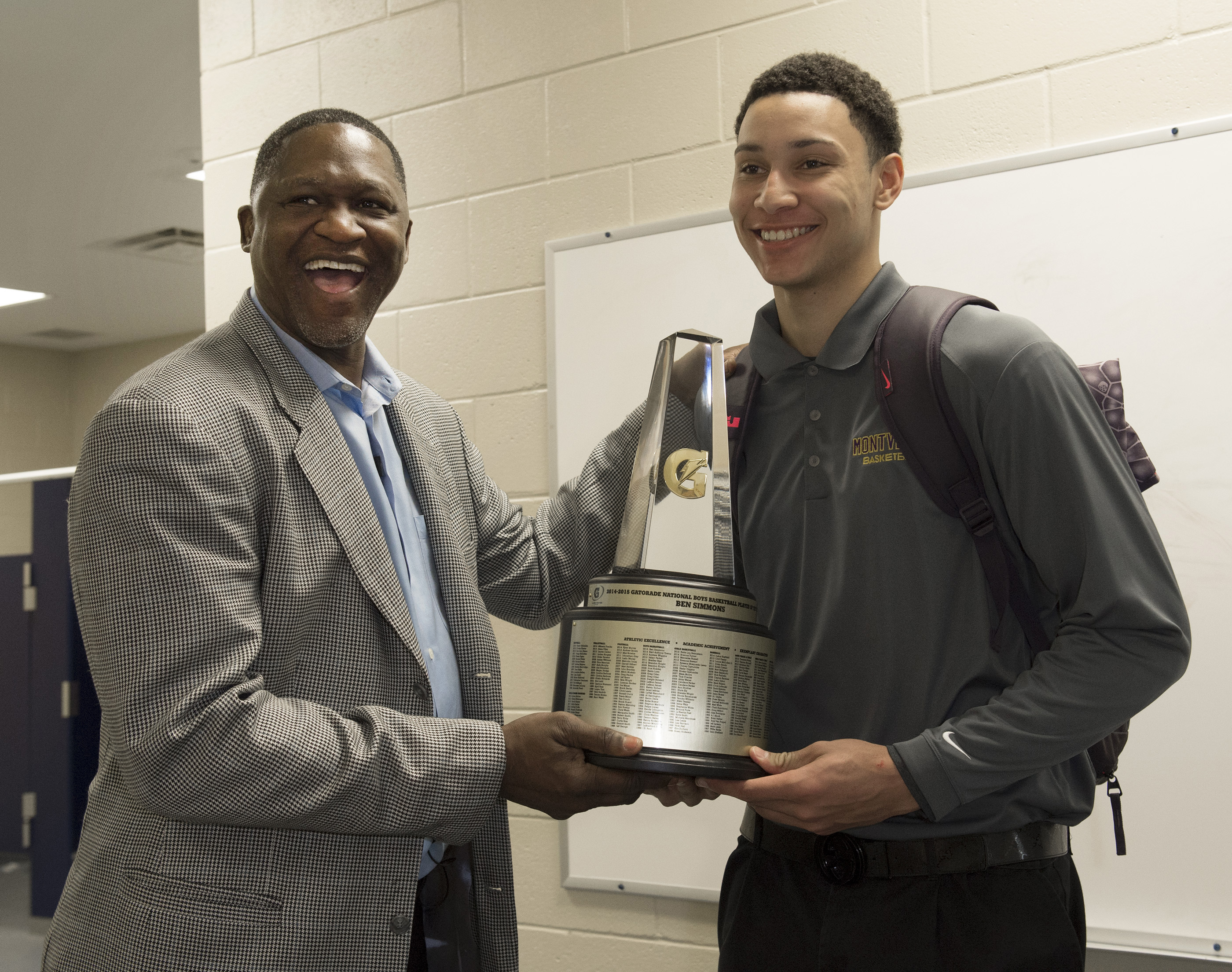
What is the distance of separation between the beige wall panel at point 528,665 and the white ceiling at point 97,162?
173cm

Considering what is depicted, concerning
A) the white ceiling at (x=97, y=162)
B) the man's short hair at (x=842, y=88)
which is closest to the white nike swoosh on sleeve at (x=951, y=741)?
the man's short hair at (x=842, y=88)

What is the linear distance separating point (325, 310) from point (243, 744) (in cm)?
58

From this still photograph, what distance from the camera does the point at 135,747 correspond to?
3.78ft

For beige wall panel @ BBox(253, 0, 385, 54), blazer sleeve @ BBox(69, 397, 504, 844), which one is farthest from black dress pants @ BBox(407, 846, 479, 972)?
beige wall panel @ BBox(253, 0, 385, 54)

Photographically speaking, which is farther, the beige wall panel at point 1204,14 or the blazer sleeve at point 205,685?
the beige wall panel at point 1204,14

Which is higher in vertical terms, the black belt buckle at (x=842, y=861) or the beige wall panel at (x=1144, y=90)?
the beige wall panel at (x=1144, y=90)

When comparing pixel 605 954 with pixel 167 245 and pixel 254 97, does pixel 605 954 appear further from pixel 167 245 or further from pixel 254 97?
pixel 167 245

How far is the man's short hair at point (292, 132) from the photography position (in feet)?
4.69

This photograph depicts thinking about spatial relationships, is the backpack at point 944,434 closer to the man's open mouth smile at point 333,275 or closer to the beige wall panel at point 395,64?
the man's open mouth smile at point 333,275

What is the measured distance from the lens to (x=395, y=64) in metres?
2.46

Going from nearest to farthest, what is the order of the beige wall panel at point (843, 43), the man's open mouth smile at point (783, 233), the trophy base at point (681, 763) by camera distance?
the trophy base at point (681, 763) → the man's open mouth smile at point (783, 233) → the beige wall panel at point (843, 43)

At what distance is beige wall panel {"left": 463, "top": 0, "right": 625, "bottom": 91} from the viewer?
7.29ft

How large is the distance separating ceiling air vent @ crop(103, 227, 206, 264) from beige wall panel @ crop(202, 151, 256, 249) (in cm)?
133

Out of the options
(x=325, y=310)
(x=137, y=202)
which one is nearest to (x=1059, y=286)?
(x=325, y=310)
